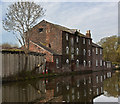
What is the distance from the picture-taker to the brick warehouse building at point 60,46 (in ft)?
101

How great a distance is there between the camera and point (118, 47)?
5838cm

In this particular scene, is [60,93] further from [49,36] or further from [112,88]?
[49,36]

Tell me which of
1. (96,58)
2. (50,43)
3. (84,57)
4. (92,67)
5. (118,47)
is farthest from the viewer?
(118,47)

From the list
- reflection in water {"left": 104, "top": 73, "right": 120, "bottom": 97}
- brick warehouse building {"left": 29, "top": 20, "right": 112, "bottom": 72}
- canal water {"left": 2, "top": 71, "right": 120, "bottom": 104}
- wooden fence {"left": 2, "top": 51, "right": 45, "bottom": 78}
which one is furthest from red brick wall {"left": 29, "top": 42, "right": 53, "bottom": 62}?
canal water {"left": 2, "top": 71, "right": 120, "bottom": 104}

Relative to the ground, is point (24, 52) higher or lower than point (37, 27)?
lower

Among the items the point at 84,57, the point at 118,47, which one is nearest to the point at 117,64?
the point at 118,47

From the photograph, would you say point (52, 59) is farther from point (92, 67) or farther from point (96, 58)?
point (96, 58)

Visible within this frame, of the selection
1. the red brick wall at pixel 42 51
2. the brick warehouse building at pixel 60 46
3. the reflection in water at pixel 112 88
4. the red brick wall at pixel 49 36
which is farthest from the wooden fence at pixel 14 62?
the red brick wall at pixel 49 36

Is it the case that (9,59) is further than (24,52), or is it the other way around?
(24,52)

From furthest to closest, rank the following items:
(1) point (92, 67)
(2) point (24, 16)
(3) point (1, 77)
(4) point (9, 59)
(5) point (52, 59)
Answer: (1) point (92, 67) → (5) point (52, 59) → (2) point (24, 16) → (4) point (9, 59) → (3) point (1, 77)

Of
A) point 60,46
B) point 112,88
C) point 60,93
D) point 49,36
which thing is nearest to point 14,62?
point 60,93

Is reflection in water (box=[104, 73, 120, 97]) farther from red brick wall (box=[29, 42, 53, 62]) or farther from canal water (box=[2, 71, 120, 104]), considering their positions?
red brick wall (box=[29, 42, 53, 62])

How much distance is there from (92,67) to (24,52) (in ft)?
86.5

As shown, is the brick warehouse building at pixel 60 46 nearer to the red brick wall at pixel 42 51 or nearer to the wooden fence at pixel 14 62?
the red brick wall at pixel 42 51
